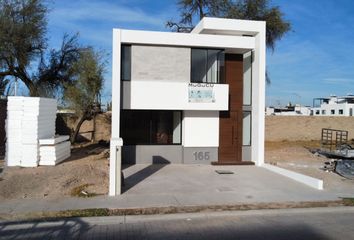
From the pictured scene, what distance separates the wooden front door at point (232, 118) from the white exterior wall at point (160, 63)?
7.92 feet

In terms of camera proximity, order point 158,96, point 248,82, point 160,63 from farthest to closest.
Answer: point 248,82
point 160,63
point 158,96

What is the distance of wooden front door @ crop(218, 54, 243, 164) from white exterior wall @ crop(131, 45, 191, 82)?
2413 millimetres

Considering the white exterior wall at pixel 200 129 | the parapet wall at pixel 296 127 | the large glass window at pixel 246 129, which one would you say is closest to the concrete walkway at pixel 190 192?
the white exterior wall at pixel 200 129

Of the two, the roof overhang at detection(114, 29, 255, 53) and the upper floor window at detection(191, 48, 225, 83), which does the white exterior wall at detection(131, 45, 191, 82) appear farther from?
the upper floor window at detection(191, 48, 225, 83)

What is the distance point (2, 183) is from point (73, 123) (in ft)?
49.9

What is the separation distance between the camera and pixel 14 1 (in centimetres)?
2225

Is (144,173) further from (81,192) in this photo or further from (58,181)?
(81,192)

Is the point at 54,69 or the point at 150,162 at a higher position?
the point at 54,69

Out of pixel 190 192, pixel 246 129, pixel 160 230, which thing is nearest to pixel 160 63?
pixel 246 129

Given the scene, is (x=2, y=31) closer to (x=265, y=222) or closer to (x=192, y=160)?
(x=192, y=160)

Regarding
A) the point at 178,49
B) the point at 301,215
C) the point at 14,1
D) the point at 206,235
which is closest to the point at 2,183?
the point at 206,235

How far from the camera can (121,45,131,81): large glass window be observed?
1598 centimetres

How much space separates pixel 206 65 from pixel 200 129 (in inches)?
115

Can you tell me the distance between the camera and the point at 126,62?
52.6 feet
